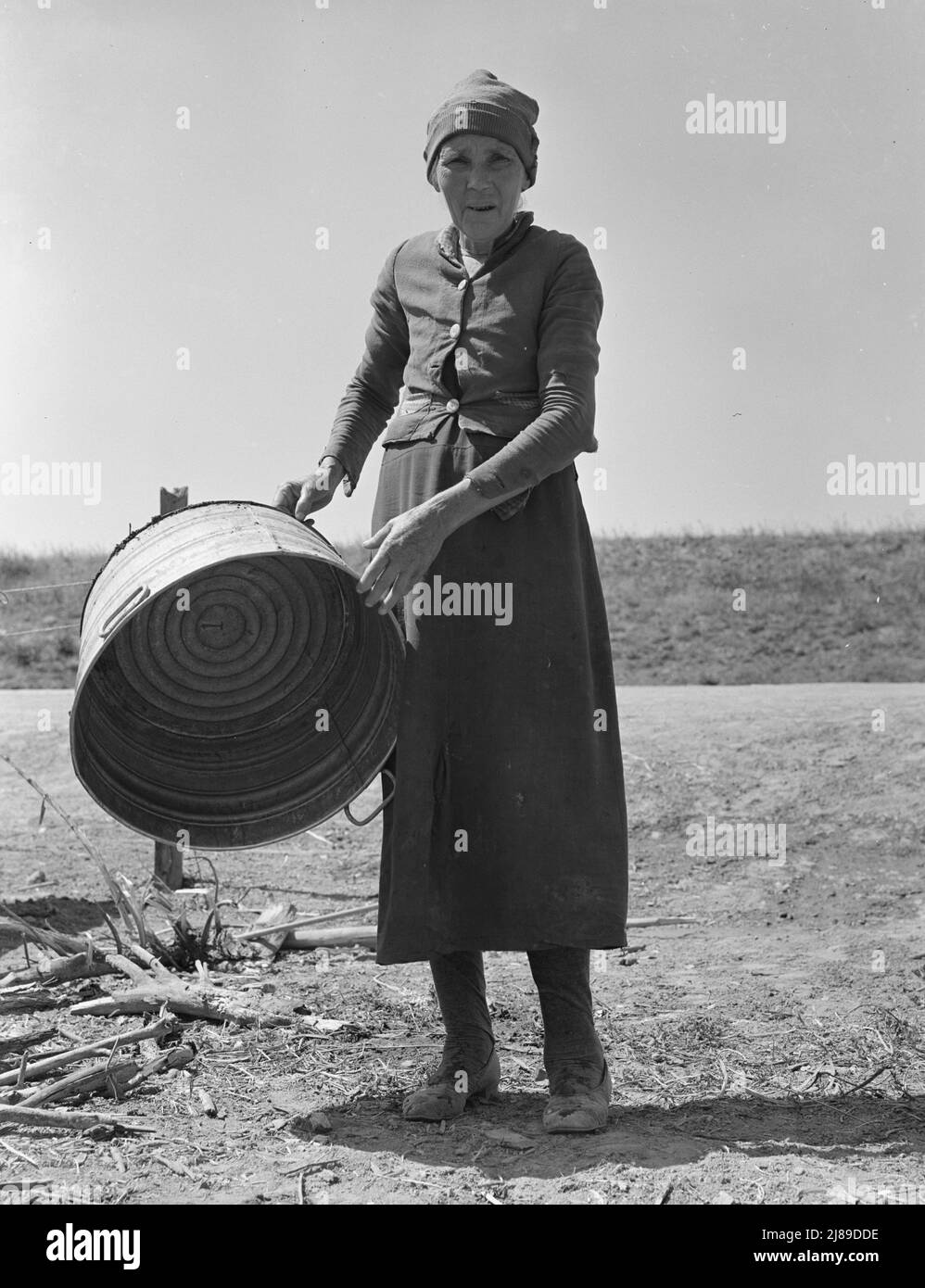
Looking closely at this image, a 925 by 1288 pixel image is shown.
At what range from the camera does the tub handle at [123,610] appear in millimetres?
2699

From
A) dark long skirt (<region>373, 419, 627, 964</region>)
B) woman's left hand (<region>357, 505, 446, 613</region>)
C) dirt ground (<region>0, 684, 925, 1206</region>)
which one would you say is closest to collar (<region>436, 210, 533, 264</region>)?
dark long skirt (<region>373, 419, 627, 964</region>)

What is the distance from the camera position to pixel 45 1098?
10.1 ft

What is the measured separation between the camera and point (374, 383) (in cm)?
347

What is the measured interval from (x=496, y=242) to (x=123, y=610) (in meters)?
1.26

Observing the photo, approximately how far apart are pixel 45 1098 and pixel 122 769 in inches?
30.3

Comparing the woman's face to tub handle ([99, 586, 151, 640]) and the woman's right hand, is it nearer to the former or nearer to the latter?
the woman's right hand

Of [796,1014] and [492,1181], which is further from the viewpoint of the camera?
[796,1014]

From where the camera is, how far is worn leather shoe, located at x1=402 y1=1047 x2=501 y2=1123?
3.05 meters

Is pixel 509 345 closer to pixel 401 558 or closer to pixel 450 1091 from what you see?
Result: pixel 401 558

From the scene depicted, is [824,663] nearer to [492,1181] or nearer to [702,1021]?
[702,1021]

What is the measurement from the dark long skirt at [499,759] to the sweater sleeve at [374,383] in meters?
0.39

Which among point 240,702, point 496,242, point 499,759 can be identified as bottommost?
point 499,759

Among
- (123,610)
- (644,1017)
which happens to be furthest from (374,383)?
(644,1017)
